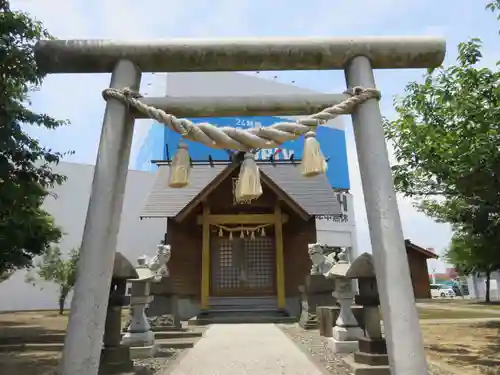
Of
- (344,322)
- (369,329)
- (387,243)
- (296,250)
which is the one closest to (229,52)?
(387,243)

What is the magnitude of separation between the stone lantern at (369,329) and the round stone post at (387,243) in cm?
290

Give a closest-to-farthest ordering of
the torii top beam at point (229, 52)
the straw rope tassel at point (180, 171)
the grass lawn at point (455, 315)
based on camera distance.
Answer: the straw rope tassel at point (180, 171) < the torii top beam at point (229, 52) < the grass lawn at point (455, 315)

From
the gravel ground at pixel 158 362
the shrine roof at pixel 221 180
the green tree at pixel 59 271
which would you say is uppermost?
the shrine roof at pixel 221 180

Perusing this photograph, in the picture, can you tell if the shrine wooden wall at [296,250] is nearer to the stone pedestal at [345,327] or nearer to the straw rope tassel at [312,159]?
the stone pedestal at [345,327]

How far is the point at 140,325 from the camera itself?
691 centimetres

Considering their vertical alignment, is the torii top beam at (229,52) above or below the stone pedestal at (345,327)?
above

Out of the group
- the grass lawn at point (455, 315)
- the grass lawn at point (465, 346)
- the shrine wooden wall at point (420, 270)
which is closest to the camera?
the grass lawn at point (465, 346)

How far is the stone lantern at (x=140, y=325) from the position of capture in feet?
21.7

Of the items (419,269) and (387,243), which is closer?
(387,243)

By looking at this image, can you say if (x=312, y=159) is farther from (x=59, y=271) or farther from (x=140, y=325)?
(x=59, y=271)

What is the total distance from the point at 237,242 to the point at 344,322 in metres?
7.87

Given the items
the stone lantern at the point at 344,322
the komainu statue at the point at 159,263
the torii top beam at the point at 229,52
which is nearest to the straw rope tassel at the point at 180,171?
the torii top beam at the point at 229,52

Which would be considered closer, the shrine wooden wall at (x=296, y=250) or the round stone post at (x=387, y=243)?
the round stone post at (x=387, y=243)

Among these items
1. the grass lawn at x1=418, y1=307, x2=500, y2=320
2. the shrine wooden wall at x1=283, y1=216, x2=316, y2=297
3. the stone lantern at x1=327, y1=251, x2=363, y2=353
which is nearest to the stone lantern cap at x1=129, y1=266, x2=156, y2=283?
the stone lantern at x1=327, y1=251, x2=363, y2=353
